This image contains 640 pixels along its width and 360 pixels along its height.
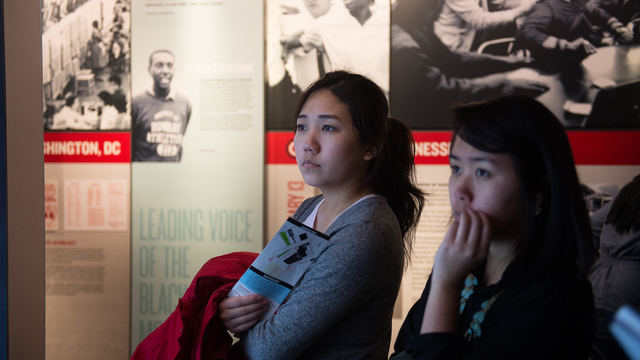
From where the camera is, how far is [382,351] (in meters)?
1.48

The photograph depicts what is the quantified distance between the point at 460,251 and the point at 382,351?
615mm

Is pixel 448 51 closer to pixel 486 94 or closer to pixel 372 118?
pixel 486 94

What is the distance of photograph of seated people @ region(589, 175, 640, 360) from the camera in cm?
171

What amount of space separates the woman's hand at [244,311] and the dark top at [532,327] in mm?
553

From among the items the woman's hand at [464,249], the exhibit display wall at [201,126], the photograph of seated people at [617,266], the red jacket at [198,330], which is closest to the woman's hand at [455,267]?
the woman's hand at [464,249]

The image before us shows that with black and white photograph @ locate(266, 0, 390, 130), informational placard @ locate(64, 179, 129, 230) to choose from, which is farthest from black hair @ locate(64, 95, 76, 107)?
black and white photograph @ locate(266, 0, 390, 130)

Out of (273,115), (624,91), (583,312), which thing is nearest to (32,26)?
(273,115)

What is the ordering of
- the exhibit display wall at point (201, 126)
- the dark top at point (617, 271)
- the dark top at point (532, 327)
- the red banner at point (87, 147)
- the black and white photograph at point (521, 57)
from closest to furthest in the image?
the dark top at point (532, 327)
the dark top at point (617, 271)
the black and white photograph at point (521, 57)
the exhibit display wall at point (201, 126)
the red banner at point (87, 147)

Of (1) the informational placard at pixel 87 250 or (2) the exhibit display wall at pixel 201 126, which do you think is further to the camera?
(1) the informational placard at pixel 87 250

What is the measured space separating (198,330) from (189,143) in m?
2.12

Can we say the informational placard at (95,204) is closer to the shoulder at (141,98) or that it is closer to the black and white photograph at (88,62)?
the black and white photograph at (88,62)

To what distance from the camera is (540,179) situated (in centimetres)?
104

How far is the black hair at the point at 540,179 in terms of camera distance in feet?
3.22

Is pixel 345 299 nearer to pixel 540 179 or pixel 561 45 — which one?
pixel 540 179
